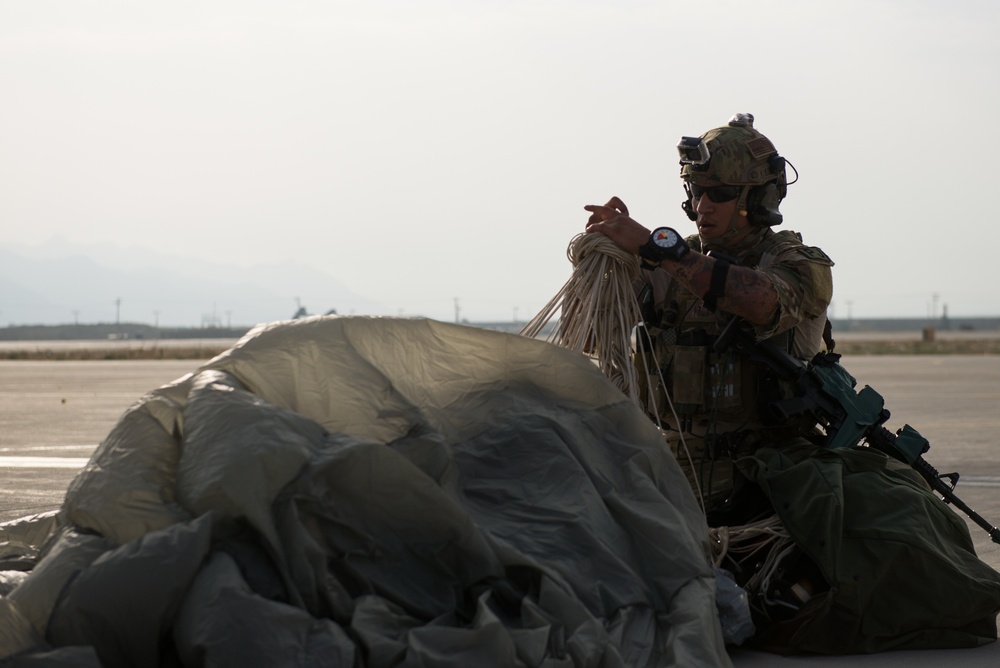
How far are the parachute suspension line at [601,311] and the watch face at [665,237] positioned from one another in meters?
0.22

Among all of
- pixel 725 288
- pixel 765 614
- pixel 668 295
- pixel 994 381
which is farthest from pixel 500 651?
pixel 994 381

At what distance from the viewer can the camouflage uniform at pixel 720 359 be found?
4523 mm

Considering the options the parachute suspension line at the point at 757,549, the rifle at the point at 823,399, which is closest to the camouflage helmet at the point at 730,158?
the rifle at the point at 823,399

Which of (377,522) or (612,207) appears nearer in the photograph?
(377,522)

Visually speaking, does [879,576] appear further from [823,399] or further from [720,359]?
[720,359]

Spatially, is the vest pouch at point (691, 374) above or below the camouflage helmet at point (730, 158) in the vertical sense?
below

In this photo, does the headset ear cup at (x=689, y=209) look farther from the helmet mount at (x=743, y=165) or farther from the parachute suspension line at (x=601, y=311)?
the parachute suspension line at (x=601, y=311)

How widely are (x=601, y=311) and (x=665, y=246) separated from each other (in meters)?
0.44

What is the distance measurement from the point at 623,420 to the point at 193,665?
170cm

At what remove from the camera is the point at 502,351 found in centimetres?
386

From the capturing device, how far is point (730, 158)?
4.76 metres

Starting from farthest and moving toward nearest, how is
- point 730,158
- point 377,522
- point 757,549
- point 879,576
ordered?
point 730,158, point 757,549, point 879,576, point 377,522

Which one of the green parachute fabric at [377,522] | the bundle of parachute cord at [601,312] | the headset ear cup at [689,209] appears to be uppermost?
the headset ear cup at [689,209]

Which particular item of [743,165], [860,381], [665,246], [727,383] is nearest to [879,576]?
[727,383]
